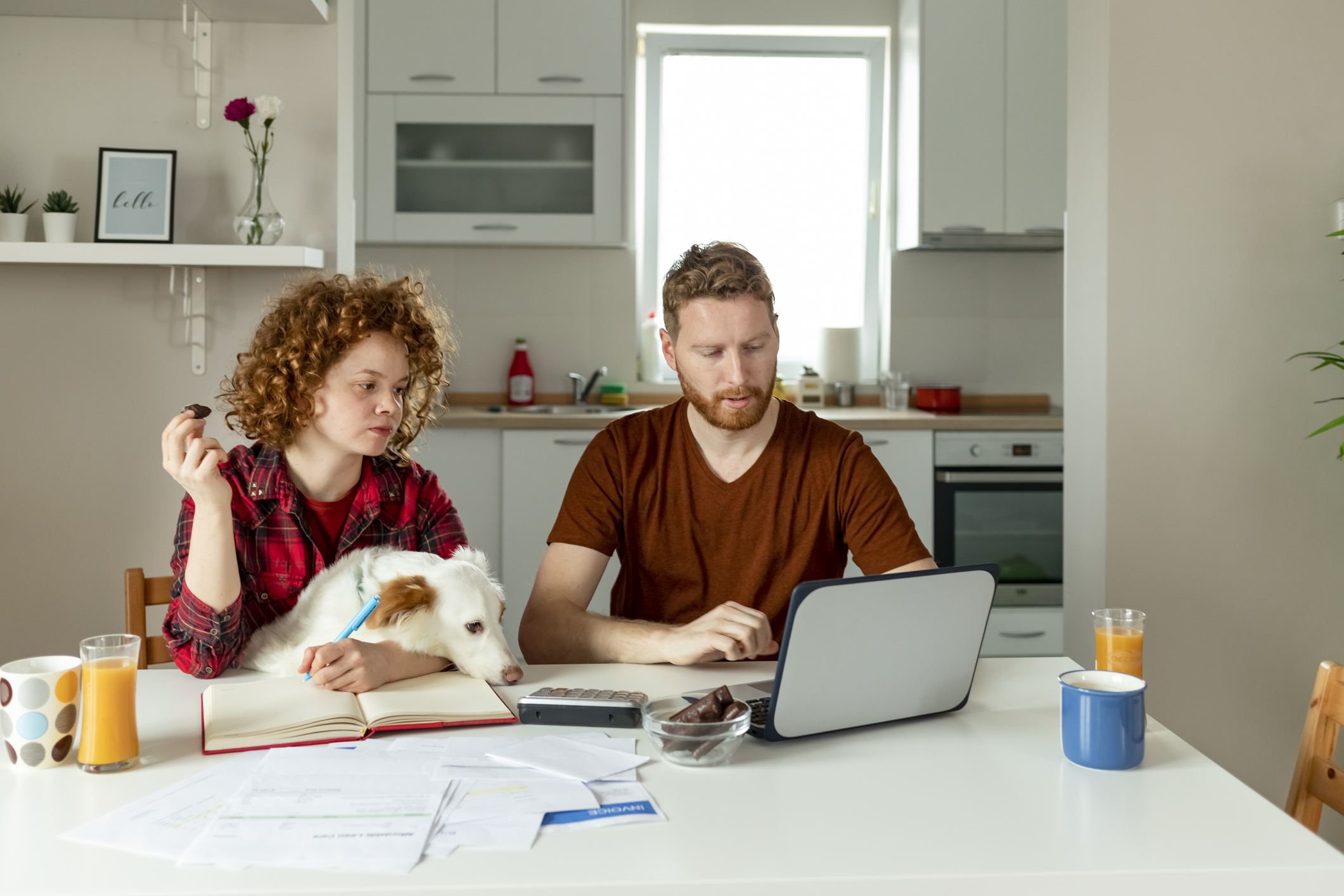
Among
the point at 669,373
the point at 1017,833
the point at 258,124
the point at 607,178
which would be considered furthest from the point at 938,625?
the point at 669,373

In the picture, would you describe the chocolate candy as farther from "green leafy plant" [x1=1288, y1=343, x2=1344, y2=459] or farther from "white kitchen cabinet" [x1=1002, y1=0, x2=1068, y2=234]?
"white kitchen cabinet" [x1=1002, y1=0, x2=1068, y2=234]

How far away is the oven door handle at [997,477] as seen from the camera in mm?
3436

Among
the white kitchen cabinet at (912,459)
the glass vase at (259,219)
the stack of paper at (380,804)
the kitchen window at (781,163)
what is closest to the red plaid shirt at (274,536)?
the stack of paper at (380,804)

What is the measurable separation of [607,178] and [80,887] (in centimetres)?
312

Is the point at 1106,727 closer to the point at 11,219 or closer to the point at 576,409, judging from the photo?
the point at 11,219

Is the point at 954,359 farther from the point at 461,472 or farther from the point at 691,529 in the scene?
the point at 691,529

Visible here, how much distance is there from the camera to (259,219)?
7.07 feet

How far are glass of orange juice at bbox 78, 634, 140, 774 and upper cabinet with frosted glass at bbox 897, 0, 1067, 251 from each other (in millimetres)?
3147

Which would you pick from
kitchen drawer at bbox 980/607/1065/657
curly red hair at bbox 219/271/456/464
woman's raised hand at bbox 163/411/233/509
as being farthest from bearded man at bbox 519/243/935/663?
kitchen drawer at bbox 980/607/1065/657

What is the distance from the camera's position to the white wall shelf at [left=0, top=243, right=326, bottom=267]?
210 centimetres

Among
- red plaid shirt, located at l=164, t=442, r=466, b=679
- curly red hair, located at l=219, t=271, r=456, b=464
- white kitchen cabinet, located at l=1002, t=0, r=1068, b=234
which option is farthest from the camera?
white kitchen cabinet, located at l=1002, t=0, r=1068, b=234

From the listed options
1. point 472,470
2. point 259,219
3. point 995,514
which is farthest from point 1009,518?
point 259,219

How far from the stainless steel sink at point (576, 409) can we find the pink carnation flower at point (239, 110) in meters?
1.76

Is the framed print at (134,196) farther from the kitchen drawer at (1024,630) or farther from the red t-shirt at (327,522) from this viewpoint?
the kitchen drawer at (1024,630)
